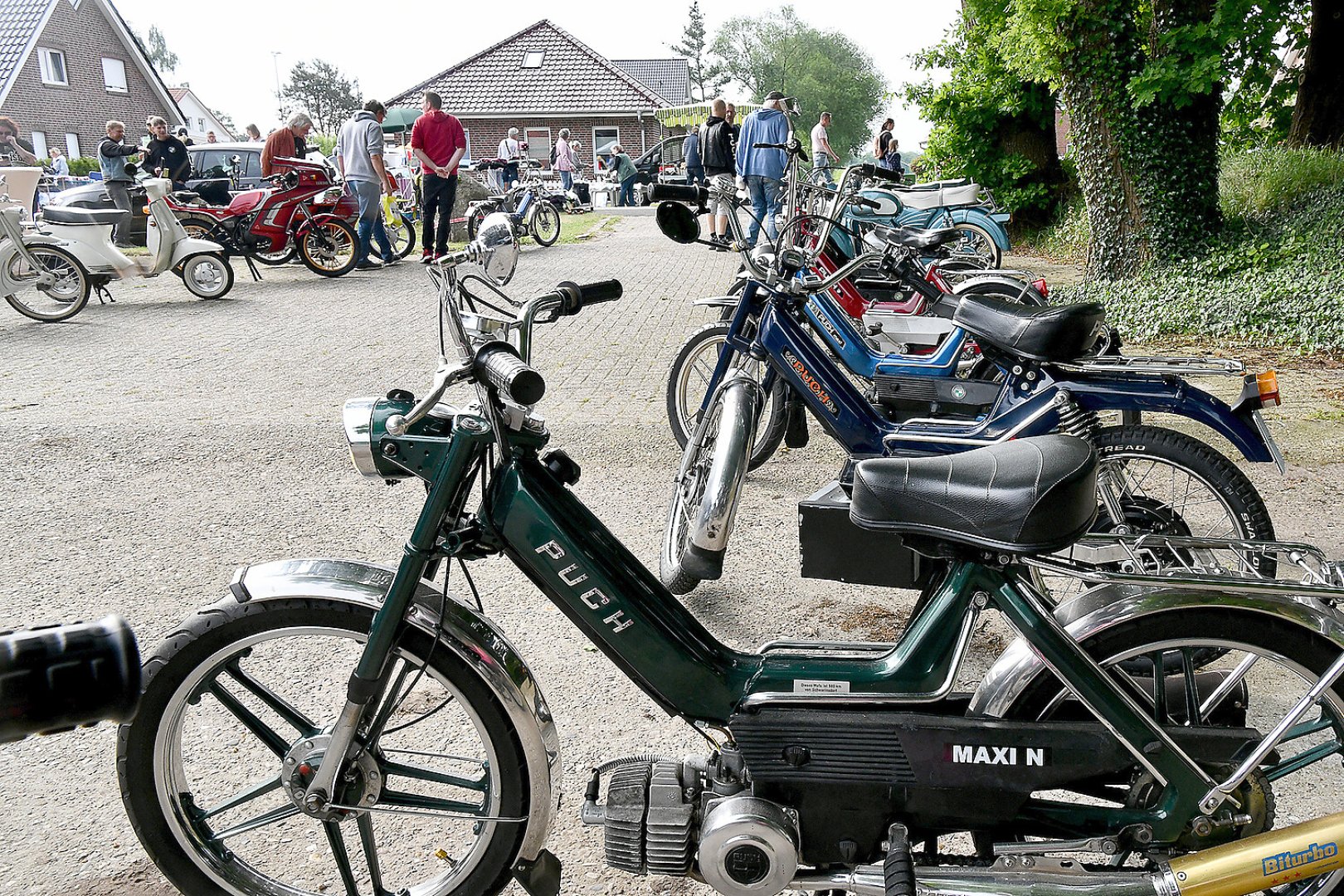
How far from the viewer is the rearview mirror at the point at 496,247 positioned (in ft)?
6.80

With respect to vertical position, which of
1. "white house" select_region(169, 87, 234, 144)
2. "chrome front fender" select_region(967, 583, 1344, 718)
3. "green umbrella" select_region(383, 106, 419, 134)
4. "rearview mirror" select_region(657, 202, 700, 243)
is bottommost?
"chrome front fender" select_region(967, 583, 1344, 718)

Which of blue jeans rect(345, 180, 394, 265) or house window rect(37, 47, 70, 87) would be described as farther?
house window rect(37, 47, 70, 87)

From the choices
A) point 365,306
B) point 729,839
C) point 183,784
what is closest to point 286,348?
point 365,306

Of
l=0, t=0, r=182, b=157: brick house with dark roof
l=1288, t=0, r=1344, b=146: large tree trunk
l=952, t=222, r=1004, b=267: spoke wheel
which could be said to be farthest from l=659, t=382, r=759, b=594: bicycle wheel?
l=0, t=0, r=182, b=157: brick house with dark roof

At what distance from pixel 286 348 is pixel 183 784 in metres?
6.68

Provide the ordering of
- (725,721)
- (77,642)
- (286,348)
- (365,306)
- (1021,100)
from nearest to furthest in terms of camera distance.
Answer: (77,642) → (725,721) → (286,348) → (365,306) → (1021,100)

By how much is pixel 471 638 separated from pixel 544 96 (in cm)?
4021

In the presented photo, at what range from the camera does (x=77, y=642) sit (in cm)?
80

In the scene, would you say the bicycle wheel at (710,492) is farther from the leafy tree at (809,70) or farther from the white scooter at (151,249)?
the leafy tree at (809,70)

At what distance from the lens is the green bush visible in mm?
7668

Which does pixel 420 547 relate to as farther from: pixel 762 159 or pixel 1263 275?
pixel 762 159

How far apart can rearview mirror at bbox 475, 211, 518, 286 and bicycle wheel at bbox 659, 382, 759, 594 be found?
1.57 m

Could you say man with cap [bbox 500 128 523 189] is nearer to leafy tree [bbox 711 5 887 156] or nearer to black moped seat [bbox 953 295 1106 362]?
black moped seat [bbox 953 295 1106 362]

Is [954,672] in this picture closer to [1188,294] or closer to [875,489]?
[875,489]
